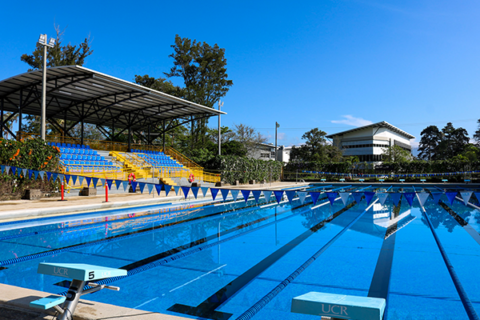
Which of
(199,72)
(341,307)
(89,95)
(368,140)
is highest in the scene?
(199,72)

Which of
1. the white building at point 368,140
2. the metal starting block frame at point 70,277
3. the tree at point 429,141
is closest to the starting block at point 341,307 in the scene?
the metal starting block frame at point 70,277

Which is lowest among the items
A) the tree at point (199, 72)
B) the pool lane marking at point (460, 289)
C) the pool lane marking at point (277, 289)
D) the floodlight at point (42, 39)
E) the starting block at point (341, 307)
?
the pool lane marking at point (460, 289)

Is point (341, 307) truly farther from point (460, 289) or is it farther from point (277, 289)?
point (460, 289)

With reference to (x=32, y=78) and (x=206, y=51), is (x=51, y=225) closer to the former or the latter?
(x=32, y=78)

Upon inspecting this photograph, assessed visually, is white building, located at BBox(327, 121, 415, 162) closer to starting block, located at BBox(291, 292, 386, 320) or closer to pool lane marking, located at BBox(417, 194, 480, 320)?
pool lane marking, located at BBox(417, 194, 480, 320)

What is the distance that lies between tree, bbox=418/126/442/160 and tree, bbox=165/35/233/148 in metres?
60.9

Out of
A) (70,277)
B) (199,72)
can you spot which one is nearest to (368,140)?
(199,72)

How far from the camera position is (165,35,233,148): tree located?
136ft

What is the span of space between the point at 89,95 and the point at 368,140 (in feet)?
196

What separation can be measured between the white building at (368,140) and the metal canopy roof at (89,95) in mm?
46498

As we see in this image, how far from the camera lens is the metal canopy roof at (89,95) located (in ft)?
60.7

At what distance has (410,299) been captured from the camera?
14.7 feet

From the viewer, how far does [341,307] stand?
2.11m

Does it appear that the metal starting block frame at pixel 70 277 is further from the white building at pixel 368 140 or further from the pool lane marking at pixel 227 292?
the white building at pixel 368 140
